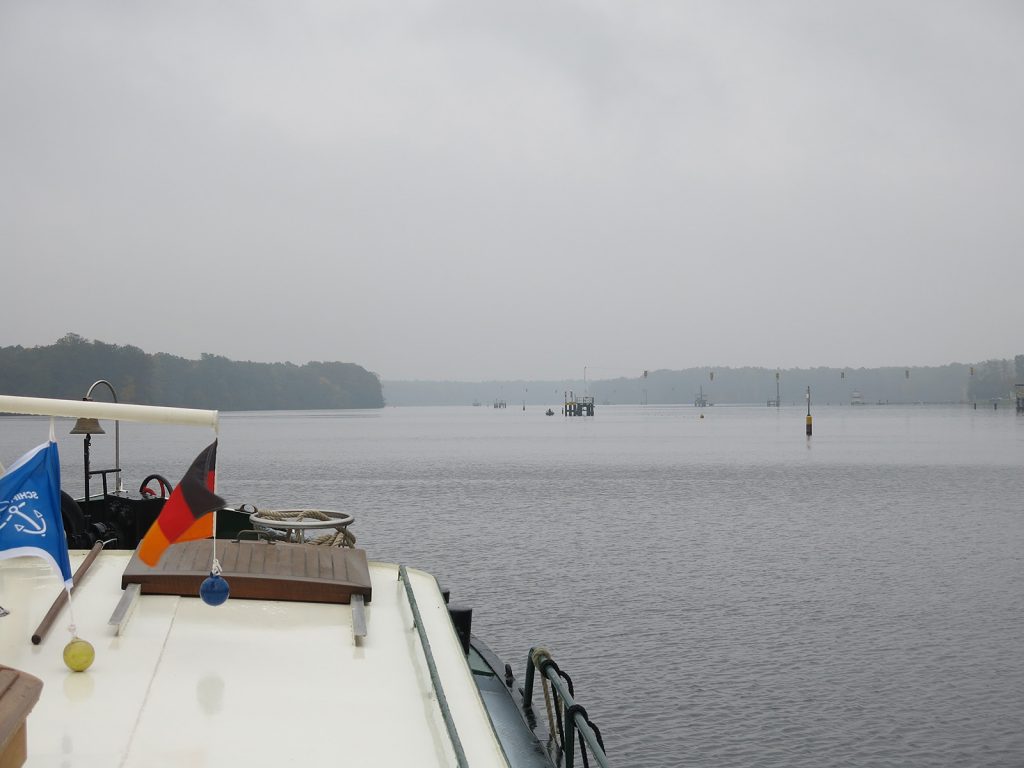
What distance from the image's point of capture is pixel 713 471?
2953 inches

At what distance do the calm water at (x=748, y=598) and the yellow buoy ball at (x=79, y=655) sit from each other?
9639 mm

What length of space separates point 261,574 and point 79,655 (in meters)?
1.50

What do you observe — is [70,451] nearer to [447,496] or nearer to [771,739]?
[447,496]

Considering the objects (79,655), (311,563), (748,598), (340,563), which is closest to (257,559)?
(311,563)

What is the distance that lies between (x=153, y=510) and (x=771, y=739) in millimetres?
9251

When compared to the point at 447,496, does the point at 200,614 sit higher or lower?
higher

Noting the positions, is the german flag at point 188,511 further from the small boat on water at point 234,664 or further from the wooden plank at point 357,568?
the wooden plank at point 357,568

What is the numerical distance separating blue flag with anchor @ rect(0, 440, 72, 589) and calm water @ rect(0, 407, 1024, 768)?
404 inches

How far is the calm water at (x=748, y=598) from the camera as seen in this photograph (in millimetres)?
14930

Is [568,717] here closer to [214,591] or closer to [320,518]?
[320,518]

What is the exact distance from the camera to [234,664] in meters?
5.62

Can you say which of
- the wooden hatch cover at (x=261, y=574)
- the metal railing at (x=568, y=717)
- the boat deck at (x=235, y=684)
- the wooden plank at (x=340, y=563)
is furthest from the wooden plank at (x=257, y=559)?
the metal railing at (x=568, y=717)

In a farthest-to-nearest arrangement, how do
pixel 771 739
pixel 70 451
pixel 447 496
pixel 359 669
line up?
pixel 70 451
pixel 447 496
pixel 771 739
pixel 359 669

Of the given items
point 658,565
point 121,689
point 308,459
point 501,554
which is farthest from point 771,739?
point 308,459
